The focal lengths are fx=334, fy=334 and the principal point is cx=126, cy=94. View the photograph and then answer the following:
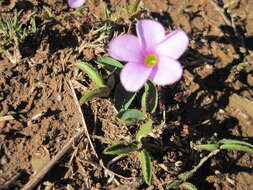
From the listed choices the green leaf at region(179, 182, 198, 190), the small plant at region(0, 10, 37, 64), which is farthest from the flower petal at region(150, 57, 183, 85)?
the small plant at region(0, 10, 37, 64)

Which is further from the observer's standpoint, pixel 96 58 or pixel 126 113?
pixel 96 58

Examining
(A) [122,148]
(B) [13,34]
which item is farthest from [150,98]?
(B) [13,34]

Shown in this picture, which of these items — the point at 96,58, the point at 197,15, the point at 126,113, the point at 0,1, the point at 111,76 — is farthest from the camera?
the point at 197,15

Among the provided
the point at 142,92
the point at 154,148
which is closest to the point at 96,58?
the point at 142,92

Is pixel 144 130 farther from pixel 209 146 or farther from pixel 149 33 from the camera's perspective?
pixel 149 33

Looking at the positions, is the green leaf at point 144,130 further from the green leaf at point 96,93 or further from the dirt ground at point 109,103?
the green leaf at point 96,93

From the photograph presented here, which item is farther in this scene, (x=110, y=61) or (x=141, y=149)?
(x=110, y=61)

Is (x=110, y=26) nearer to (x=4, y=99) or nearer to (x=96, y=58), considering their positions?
(x=96, y=58)

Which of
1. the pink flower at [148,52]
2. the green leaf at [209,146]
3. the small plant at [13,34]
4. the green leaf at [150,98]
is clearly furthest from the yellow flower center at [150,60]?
the small plant at [13,34]
